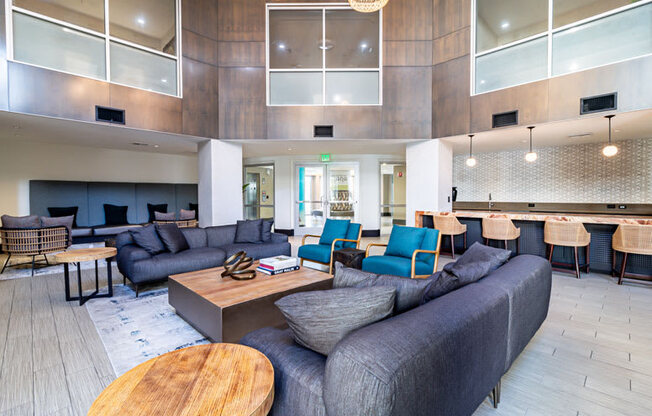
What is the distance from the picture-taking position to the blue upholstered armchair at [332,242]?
Answer: 4391 mm

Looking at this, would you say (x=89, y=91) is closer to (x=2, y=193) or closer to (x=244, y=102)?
(x=244, y=102)

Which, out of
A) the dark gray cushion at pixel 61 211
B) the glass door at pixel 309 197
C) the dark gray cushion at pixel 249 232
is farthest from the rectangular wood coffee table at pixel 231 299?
the dark gray cushion at pixel 61 211

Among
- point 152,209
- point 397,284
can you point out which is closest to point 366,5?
point 397,284

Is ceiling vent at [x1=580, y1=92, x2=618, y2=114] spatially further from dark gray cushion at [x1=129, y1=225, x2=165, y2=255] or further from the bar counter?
dark gray cushion at [x1=129, y1=225, x2=165, y2=255]

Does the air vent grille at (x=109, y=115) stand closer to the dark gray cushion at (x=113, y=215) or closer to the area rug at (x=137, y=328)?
the area rug at (x=137, y=328)

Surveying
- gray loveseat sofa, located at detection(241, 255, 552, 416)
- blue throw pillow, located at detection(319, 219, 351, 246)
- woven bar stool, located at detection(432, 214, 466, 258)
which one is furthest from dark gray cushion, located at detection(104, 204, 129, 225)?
gray loveseat sofa, located at detection(241, 255, 552, 416)

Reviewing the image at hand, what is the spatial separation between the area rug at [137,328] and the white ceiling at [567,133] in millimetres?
5927

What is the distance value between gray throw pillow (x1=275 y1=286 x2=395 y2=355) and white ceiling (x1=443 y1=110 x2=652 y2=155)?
5.49 m

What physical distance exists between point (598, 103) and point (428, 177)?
286 centimetres

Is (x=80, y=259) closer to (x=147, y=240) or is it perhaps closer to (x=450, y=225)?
(x=147, y=240)

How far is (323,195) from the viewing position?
9094 millimetres

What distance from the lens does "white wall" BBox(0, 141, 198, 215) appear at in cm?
679

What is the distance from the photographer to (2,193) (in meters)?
6.68

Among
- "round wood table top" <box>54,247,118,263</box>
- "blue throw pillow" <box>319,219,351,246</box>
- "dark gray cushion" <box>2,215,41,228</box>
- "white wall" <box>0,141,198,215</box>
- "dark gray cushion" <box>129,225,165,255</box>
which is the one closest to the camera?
"round wood table top" <box>54,247,118,263</box>
